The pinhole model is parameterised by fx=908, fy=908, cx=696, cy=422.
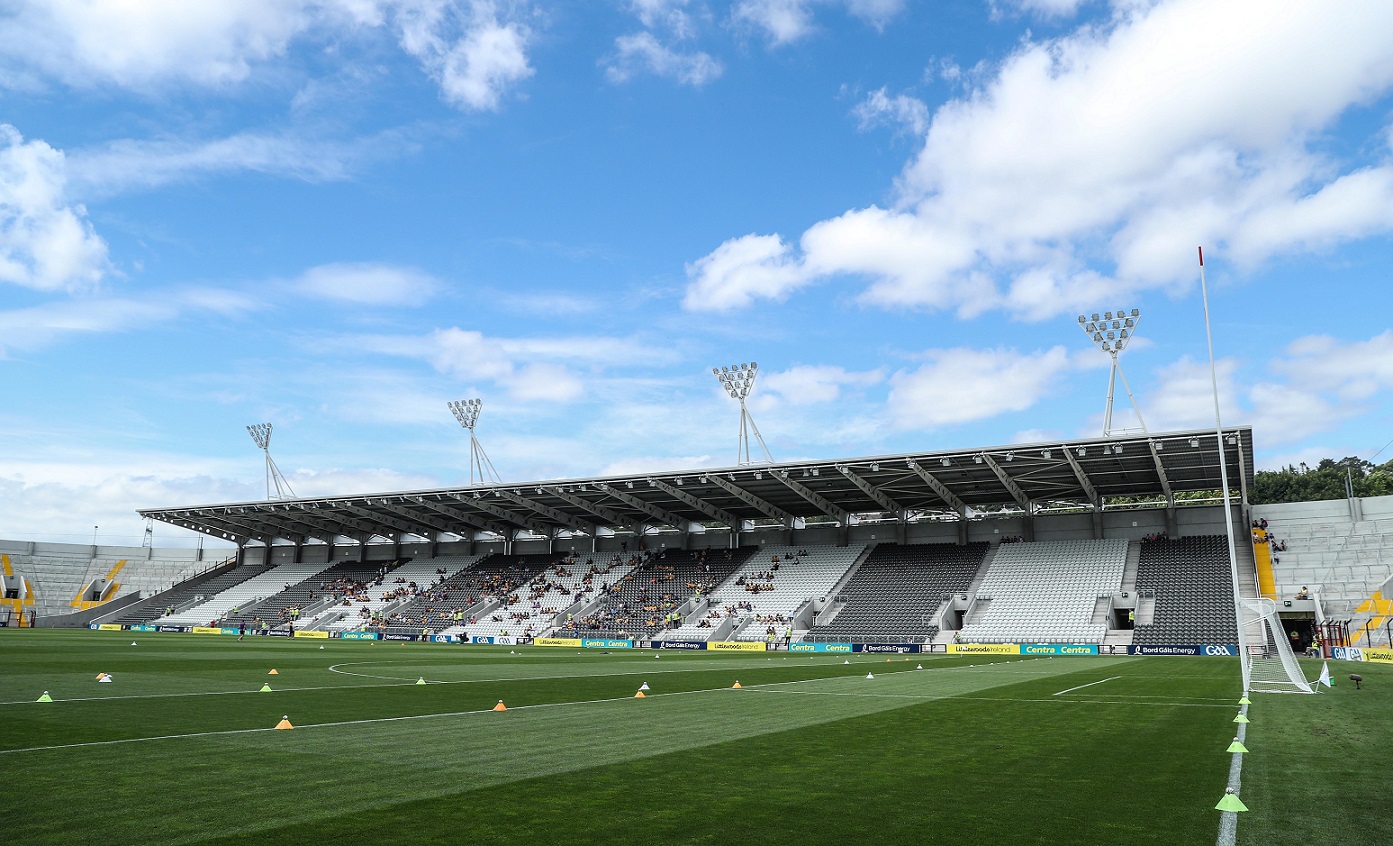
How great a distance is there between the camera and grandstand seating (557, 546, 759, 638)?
181 ft

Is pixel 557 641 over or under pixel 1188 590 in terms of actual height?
under

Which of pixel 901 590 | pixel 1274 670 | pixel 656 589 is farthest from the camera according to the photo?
pixel 656 589

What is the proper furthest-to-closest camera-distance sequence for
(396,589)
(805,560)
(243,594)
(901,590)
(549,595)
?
(243,594), (396,589), (549,595), (805,560), (901,590)

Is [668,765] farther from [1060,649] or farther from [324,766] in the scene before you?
[1060,649]

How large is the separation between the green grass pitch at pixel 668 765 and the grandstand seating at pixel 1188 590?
2516 centimetres

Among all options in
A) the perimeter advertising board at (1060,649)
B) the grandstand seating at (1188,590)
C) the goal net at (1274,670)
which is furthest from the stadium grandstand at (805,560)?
the goal net at (1274,670)

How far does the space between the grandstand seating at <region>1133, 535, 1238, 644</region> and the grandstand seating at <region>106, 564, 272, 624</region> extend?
6430 centimetres

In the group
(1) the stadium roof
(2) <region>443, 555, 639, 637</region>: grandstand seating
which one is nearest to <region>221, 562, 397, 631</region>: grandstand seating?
(1) the stadium roof

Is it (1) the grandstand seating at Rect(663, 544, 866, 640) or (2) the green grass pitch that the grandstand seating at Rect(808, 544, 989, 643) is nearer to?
(1) the grandstand seating at Rect(663, 544, 866, 640)

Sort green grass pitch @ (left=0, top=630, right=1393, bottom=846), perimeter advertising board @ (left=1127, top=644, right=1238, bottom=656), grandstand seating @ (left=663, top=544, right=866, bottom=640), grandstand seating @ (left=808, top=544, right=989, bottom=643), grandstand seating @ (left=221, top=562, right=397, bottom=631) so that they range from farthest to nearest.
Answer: grandstand seating @ (left=221, top=562, right=397, bottom=631) < grandstand seating @ (left=663, top=544, right=866, bottom=640) < grandstand seating @ (left=808, top=544, right=989, bottom=643) < perimeter advertising board @ (left=1127, top=644, right=1238, bottom=656) < green grass pitch @ (left=0, top=630, right=1393, bottom=846)

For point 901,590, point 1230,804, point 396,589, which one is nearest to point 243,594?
point 396,589

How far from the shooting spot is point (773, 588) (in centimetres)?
5712

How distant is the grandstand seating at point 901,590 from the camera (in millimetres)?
48906

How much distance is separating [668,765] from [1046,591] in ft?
149
